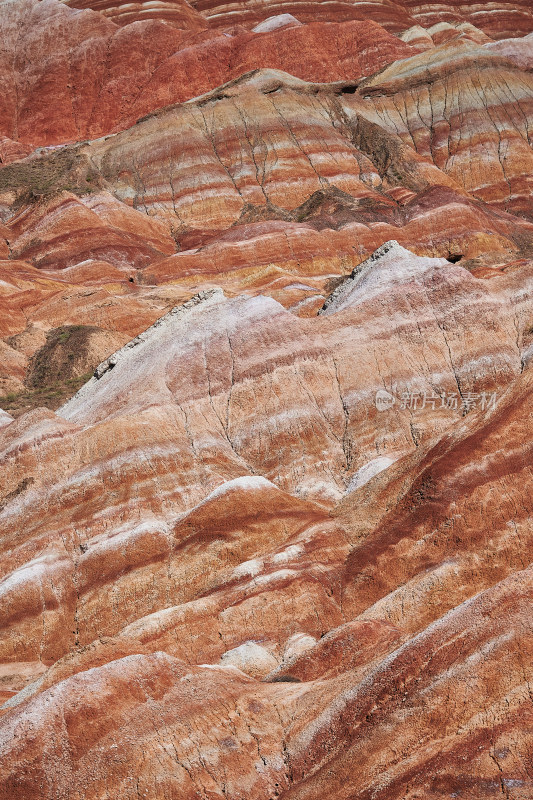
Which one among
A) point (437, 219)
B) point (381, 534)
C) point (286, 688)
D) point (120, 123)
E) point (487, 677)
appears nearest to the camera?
point (487, 677)

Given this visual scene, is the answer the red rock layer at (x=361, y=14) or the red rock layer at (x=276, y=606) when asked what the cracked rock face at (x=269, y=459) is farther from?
the red rock layer at (x=361, y=14)

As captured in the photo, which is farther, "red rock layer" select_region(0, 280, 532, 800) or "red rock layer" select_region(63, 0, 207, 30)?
"red rock layer" select_region(63, 0, 207, 30)

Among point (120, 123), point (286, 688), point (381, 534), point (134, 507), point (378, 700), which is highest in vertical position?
point (378, 700)

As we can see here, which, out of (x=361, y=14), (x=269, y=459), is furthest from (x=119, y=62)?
(x=269, y=459)

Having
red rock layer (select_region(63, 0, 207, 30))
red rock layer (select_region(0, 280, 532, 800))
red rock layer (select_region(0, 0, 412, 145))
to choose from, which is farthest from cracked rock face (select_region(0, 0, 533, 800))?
red rock layer (select_region(63, 0, 207, 30))

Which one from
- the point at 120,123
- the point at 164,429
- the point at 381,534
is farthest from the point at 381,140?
the point at 381,534

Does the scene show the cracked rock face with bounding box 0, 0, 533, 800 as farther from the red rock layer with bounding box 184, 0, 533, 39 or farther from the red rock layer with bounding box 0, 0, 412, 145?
the red rock layer with bounding box 184, 0, 533, 39

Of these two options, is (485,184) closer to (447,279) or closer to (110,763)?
(447,279)

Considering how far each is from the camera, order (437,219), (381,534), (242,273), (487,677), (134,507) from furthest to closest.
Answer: (437,219)
(242,273)
(134,507)
(381,534)
(487,677)

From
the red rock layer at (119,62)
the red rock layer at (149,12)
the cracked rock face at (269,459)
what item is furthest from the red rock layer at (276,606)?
the red rock layer at (149,12)
